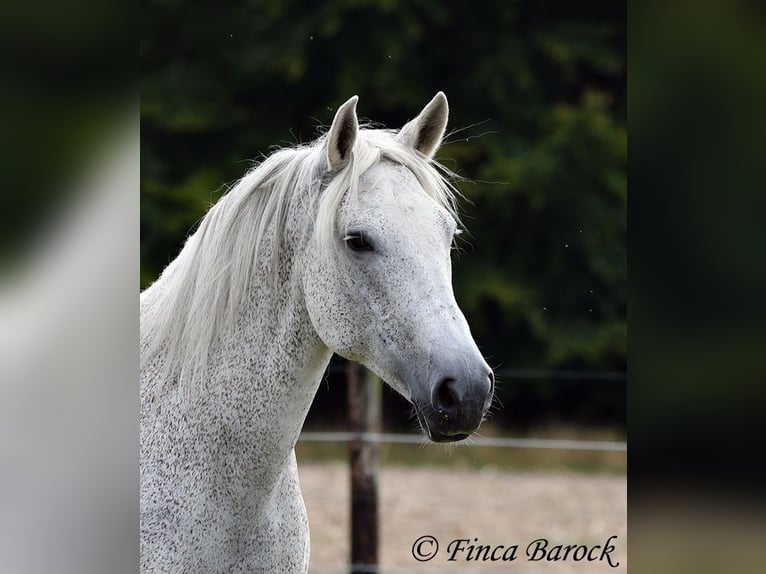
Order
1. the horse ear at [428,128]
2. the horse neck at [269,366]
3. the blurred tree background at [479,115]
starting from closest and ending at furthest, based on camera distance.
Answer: the horse neck at [269,366] < the horse ear at [428,128] < the blurred tree background at [479,115]

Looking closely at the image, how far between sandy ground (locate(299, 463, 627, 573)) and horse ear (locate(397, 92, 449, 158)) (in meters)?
2.94

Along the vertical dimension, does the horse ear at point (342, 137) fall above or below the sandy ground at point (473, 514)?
above

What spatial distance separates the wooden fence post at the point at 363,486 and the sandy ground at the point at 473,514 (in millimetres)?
298

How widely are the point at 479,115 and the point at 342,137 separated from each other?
654cm

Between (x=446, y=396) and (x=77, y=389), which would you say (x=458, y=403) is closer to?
(x=446, y=396)

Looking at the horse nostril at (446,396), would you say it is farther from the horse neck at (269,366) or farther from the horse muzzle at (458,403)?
the horse neck at (269,366)

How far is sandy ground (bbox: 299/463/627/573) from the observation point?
5.08 meters

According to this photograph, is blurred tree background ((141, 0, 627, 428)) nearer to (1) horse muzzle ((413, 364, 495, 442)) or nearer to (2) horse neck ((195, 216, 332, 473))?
(2) horse neck ((195, 216, 332, 473))

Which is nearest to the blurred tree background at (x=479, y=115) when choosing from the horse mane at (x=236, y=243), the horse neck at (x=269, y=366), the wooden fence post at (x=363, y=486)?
the wooden fence post at (x=363, y=486)

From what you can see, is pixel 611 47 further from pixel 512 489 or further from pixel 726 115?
pixel 726 115

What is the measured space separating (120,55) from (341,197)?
843 mm

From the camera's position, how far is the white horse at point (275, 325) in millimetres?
1567

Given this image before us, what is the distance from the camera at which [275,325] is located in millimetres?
1701

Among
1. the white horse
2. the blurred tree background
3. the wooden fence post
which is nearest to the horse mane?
the white horse
